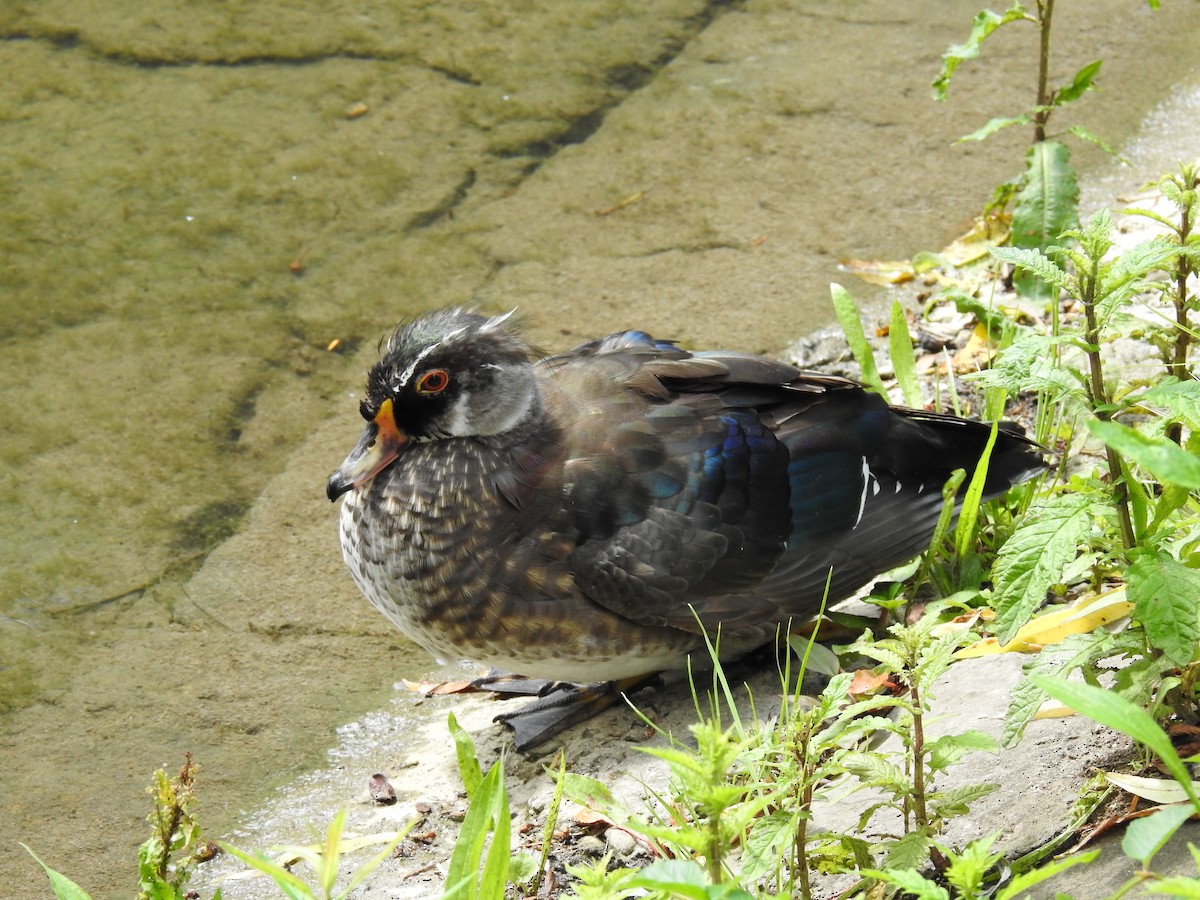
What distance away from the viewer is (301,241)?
18.1 feet

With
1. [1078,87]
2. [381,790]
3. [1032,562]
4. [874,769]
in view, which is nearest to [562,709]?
[381,790]

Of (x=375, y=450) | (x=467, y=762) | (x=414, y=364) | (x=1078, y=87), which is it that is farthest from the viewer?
(x=1078, y=87)

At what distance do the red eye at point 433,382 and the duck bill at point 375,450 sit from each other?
0.10 metres

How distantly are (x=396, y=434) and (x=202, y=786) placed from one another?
103 centimetres

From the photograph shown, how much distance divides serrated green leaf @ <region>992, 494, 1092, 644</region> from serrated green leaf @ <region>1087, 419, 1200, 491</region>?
40 centimetres

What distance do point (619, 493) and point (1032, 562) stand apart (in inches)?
47.3

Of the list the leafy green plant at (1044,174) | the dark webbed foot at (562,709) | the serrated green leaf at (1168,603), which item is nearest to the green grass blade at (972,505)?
the dark webbed foot at (562,709)

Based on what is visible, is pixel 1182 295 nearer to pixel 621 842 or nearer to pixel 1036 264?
pixel 1036 264

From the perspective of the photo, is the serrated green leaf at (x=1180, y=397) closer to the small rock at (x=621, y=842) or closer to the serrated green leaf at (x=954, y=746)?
the serrated green leaf at (x=954, y=746)

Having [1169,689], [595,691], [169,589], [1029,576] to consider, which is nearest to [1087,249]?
[1029,576]

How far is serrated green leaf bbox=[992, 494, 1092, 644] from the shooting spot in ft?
7.57

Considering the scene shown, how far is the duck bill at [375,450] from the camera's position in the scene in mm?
3545

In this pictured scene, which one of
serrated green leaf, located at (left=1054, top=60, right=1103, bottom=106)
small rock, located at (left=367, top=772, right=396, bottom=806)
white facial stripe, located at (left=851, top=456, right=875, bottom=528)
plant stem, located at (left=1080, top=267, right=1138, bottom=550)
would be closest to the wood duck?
white facial stripe, located at (left=851, top=456, right=875, bottom=528)

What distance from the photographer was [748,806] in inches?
78.1
